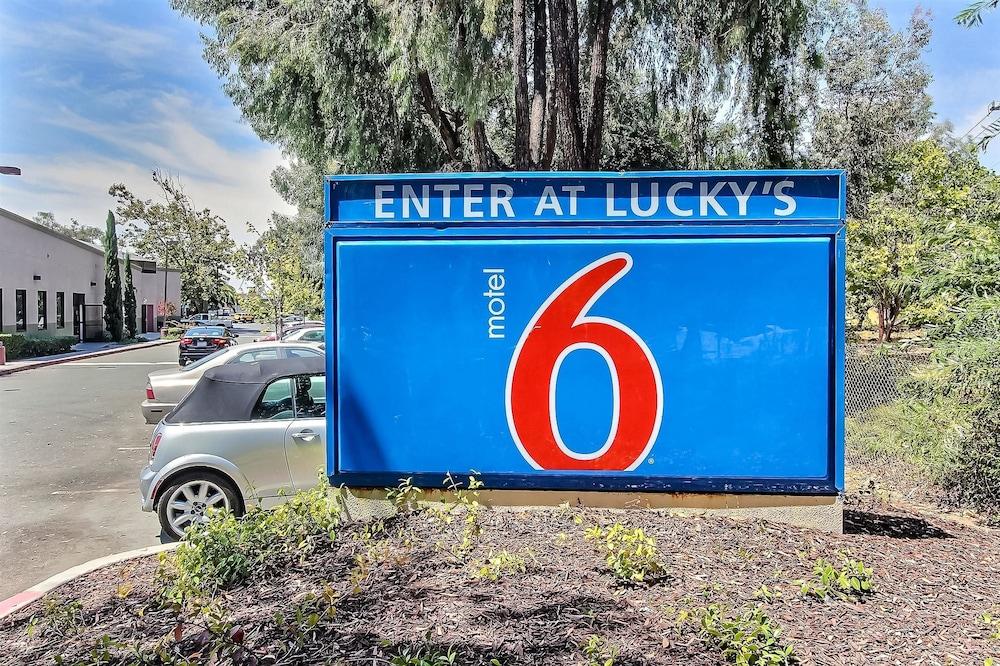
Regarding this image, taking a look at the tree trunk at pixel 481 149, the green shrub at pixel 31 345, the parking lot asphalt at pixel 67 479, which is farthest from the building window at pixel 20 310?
the tree trunk at pixel 481 149

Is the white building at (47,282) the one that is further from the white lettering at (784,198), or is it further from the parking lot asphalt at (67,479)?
the white lettering at (784,198)

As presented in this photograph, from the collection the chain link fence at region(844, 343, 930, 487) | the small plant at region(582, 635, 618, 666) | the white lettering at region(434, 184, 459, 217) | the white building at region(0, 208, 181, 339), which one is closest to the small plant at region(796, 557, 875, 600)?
the small plant at region(582, 635, 618, 666)

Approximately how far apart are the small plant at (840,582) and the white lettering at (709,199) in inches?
89.5

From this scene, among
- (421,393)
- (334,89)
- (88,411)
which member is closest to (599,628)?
(421,393)

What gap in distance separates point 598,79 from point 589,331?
27.1ft

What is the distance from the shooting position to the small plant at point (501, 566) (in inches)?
151

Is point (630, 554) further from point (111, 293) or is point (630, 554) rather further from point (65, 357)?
point (111, 293)

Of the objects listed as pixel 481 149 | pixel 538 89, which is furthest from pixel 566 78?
pixel 481 149

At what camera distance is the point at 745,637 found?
3.14m

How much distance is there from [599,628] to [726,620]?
2.02ft

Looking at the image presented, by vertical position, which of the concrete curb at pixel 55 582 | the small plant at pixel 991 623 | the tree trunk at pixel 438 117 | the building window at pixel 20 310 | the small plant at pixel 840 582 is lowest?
the concrete curb at pixel 55 582

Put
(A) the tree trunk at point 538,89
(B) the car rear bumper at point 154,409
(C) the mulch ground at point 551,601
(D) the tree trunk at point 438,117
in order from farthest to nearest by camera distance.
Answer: (D) the tree trunk at point 438,117, (A) the tree trunk at point 538,89, (B) the car rear bumper at point 154,409, (C) the mulch ground at point 551,601

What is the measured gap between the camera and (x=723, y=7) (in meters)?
11.9

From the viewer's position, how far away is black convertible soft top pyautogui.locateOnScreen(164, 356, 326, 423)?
238 inches
